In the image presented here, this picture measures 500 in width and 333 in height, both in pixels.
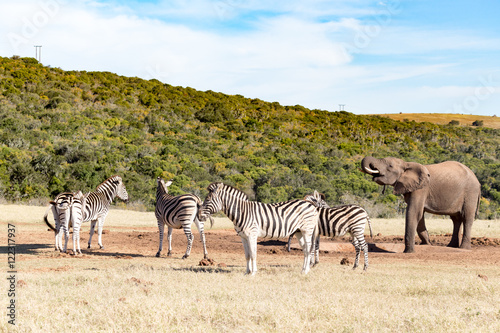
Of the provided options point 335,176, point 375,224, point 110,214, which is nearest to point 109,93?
point 335,176

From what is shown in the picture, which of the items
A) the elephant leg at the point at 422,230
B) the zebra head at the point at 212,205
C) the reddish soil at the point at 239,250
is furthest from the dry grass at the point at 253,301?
the elephant leg at the point at 422,230

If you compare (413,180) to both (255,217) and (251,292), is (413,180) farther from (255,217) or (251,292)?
(251,292)

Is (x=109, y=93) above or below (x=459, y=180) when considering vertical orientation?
above

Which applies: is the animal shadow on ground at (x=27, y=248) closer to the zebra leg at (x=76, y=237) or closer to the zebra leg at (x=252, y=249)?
the zebra leg at (x=76, y=237)

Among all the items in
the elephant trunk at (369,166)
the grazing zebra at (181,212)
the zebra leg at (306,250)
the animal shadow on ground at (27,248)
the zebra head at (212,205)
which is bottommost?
the animal shadow on ground at (27,248)

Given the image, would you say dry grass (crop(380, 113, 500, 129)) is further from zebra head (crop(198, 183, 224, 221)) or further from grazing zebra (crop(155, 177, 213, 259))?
zebra head (crop(198, 183, 224, 221))

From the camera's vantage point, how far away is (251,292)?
9188 millimetres

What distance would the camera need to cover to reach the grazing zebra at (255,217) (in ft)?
36.1

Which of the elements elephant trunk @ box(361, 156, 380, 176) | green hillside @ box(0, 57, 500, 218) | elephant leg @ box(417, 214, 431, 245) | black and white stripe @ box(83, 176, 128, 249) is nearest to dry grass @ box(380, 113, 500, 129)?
green hillside @ box(0, 57, 500, 218)

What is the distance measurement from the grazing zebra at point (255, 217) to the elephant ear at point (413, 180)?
227 inches

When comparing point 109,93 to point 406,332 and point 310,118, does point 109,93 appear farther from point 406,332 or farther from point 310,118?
point 406,332

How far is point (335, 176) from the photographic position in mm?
42156

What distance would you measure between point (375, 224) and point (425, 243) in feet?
23.0

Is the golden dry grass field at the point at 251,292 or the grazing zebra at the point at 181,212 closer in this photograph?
the golden dry grass field at the point at 251,292
